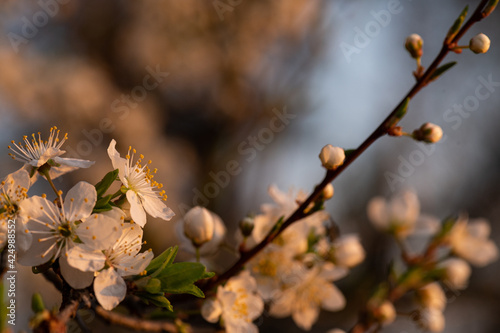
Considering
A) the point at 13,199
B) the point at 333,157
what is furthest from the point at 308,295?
the point at 13,199

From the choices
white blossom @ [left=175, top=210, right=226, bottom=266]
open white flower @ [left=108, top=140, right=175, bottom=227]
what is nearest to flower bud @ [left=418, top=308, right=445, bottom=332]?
white blossom @ [left=175, top=210, right=226, bottom=266]

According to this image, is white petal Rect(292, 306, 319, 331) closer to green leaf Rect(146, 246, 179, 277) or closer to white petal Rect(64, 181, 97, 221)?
green leaf Rect(146, 246, 179, 277)

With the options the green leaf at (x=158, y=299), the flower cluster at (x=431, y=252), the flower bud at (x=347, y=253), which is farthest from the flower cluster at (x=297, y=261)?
the green leaf at (x=158, y=299)

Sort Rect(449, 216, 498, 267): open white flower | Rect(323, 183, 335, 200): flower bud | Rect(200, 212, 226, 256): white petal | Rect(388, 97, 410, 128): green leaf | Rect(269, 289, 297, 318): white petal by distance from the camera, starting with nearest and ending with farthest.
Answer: Rect(388, 97, 410, 128): green leaf < Rect(323, 183, 335, 200): flower bud < Rect(200, 212, 226, 256): white petal < Rect(269, 289, 297, 318): white petal < Rect(449, 216, 498, 267): open white flower

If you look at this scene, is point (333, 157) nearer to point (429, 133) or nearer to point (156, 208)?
point (429, 133)

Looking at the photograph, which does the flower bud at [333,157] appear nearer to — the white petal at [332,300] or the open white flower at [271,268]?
the open white flower at [271,268]

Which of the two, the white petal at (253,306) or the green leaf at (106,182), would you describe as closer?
the green leaf at (106,182)
